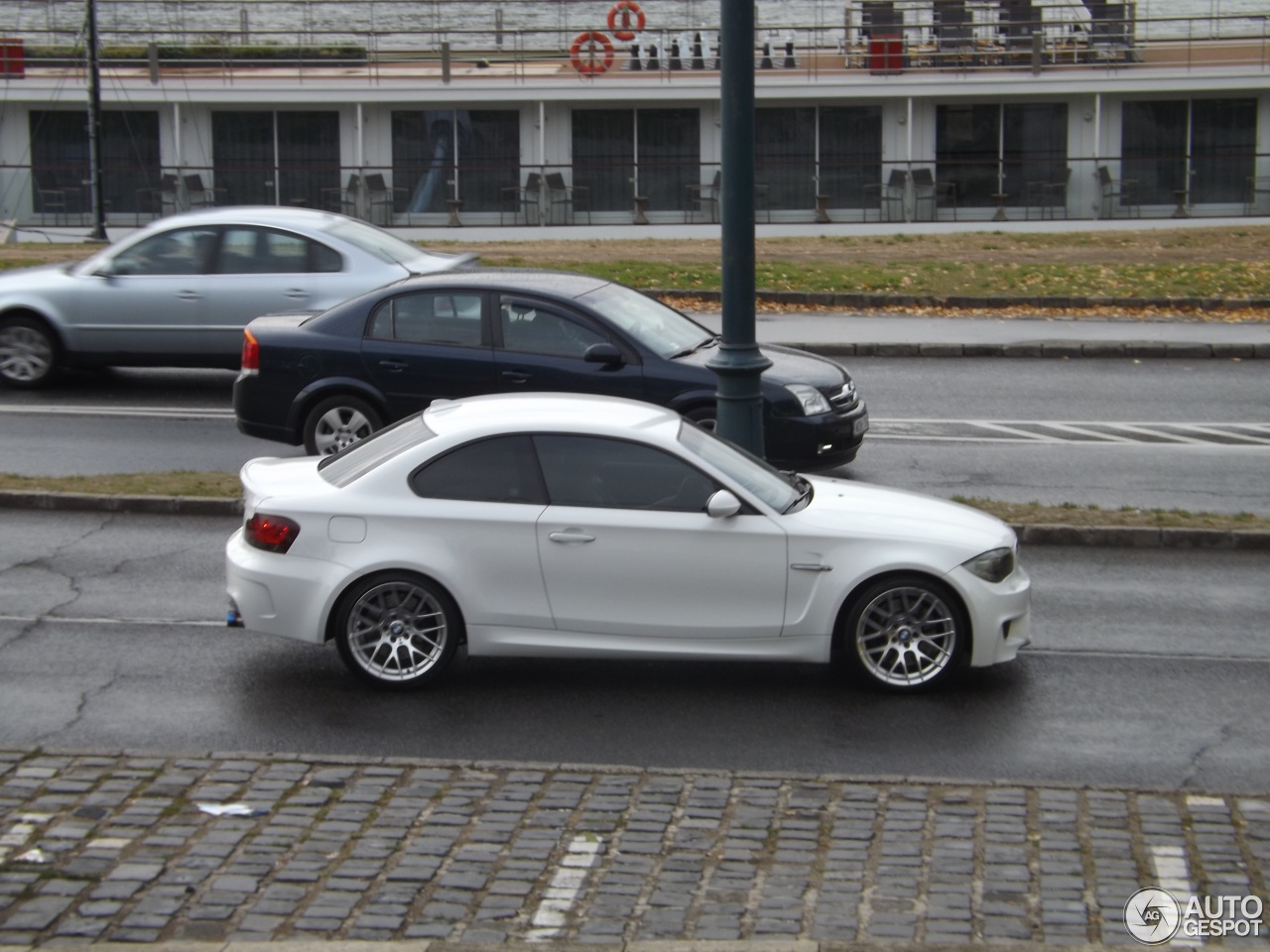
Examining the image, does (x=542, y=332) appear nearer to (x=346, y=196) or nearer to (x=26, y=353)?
(x=26, y=353)

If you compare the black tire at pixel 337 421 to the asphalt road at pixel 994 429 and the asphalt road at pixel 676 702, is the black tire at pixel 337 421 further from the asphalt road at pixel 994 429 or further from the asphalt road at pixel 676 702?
the asphalt road at pixel 676 702

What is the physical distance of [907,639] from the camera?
26.5 feet

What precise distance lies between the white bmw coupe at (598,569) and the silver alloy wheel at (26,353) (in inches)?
354

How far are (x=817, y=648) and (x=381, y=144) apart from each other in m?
31.1

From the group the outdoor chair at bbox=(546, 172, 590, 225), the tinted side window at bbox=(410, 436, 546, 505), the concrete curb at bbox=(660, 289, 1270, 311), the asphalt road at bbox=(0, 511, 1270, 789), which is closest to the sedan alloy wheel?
the asphalt road at bbox=(0, 511, 1270, 789)

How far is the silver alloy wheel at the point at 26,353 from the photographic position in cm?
1617

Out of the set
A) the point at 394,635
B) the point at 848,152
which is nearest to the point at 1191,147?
the point at 848,152

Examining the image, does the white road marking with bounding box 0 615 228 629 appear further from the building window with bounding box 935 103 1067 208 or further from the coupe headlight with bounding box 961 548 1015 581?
the building window with bounding box 935 103 1067 208

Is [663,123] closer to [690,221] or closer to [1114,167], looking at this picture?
[690,221]

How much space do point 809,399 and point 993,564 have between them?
4379 mm

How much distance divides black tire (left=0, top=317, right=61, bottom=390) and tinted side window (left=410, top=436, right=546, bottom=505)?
367 inches

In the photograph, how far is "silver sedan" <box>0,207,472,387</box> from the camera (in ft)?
51.0

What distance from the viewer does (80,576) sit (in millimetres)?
10258

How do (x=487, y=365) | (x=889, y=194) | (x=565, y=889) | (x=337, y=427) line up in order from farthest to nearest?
(x=889, y=194), (x=337, y=427), (x=487, y=365), (x=565, y=889)
